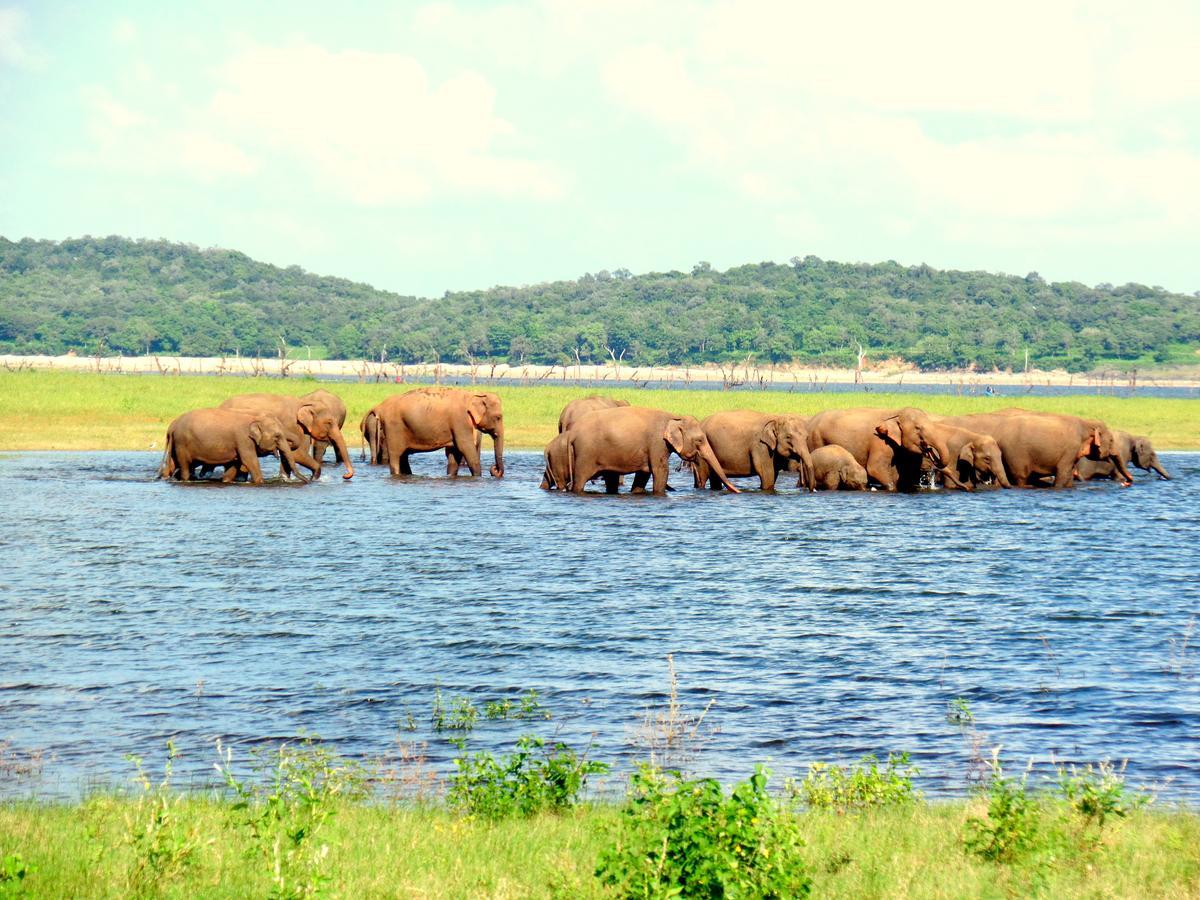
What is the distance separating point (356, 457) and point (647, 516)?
67.6 ft

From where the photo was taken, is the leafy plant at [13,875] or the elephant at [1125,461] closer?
the leafy plant at [13,875]

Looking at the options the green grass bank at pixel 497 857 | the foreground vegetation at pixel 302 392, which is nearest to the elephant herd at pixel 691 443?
the foreground vegetation at pixel 302 392

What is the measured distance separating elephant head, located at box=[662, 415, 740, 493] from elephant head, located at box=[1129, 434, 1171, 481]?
16.9 m

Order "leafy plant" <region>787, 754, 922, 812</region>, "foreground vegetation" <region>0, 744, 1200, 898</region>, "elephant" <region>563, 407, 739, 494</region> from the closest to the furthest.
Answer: "foreground vegetation" <region>0, 744, 1200, 898</region>, "leafy plant" <region>787, 754, 922, 812</region>, "elephant" <region>563, 407, 739, 494</region>

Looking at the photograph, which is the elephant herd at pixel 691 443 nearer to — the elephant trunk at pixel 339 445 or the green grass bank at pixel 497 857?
the elephant trunk at pixel 339 445

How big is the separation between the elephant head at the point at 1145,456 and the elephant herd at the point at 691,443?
2353mm

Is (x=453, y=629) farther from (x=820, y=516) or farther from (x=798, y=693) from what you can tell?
(x=820, y=516)

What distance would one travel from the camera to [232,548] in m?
27.2

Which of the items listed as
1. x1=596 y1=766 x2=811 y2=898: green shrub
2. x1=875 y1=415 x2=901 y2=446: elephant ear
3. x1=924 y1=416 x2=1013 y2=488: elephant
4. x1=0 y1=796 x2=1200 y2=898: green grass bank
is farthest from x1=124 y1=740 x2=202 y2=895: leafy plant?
x1=924 y1=416 x2=1013 y2=488: elephant

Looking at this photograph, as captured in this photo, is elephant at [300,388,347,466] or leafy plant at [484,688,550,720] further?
elephant at [300,388,347,466]

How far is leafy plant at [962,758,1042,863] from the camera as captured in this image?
1010 cm

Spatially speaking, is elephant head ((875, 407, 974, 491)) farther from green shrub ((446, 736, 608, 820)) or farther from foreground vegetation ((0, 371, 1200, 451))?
green shrub ((446, 736, 608, 820))

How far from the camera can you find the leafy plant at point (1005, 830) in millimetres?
10102

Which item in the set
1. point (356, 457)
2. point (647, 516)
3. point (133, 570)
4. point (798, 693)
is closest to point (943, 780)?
point (798, 693)
